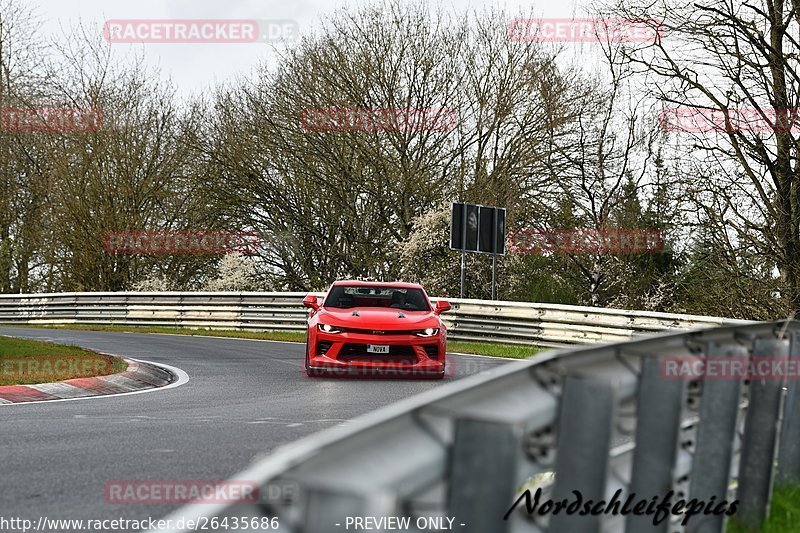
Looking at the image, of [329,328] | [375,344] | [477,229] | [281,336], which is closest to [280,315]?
[281,336]

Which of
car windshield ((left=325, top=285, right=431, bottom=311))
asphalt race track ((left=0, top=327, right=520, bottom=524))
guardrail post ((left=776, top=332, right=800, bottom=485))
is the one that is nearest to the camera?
guardrail post ((left=776, top=332, right=800, bottom=485))

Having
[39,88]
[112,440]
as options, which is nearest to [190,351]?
[112,440]

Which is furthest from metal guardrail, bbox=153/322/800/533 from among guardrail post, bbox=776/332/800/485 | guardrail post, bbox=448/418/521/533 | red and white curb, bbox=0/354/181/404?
red and white curb, bbox=0/354/181/404

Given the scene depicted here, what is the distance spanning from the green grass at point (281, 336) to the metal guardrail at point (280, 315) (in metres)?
0.20

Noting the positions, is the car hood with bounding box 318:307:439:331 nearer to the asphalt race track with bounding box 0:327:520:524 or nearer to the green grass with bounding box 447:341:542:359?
the asphalt race track with bounding box 0:327:520:524

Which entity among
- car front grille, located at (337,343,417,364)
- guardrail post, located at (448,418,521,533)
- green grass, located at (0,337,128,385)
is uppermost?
guardrail post, located at (448,418,521,533)

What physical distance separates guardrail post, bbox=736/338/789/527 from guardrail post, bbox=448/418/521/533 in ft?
6.74

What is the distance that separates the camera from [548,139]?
101ft

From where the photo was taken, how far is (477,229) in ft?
71.1

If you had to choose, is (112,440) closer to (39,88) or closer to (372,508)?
(372,508)

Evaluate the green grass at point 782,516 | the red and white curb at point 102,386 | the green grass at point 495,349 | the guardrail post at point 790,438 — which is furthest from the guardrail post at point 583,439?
the green grass at point 495,349

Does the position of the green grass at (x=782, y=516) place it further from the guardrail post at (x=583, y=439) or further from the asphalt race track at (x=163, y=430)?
the asphalt race track at (x=163, y=430)

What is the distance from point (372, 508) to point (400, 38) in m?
31.1

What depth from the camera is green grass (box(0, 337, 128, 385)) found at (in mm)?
12526
